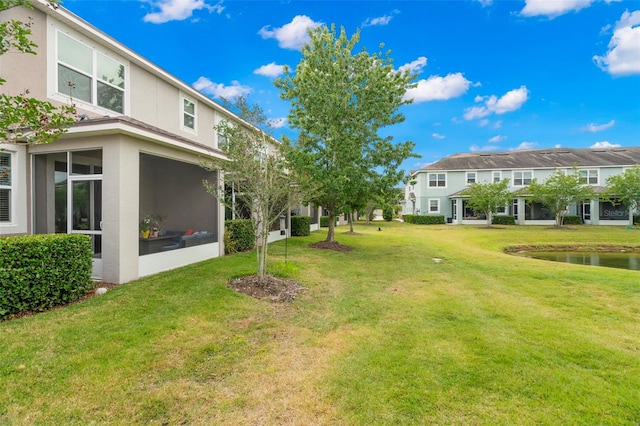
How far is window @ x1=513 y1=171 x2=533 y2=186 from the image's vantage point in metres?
34.3

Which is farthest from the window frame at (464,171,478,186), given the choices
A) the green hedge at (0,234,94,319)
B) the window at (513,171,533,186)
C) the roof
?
the green hedge at (0,234,94,319)

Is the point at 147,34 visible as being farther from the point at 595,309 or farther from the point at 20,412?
the point at 595,309

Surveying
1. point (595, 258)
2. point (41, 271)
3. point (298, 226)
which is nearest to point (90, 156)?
point (41, 271)

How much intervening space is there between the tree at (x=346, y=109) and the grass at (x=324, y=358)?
6.98 metres

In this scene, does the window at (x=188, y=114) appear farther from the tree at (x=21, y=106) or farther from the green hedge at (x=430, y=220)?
the green hedge at (x=430, y=220)

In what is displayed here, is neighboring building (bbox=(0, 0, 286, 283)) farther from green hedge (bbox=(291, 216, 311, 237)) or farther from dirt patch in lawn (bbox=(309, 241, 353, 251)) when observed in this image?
green hedge (bbox=(291, 216, 311, 237))

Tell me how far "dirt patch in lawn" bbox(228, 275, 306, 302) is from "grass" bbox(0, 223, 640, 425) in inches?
11.0

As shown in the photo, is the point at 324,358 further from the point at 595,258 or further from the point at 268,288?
the point at 595,258

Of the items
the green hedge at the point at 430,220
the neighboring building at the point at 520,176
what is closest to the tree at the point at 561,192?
the neighboring building at the point at 520,176

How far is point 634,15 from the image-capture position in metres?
14.5

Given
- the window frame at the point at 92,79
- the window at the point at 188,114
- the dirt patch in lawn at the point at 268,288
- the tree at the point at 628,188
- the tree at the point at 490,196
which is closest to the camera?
the dirt patch in lawn at the point at 268,288

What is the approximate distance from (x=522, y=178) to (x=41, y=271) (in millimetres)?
40979

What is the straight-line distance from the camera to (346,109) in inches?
509

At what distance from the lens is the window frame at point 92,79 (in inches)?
314
